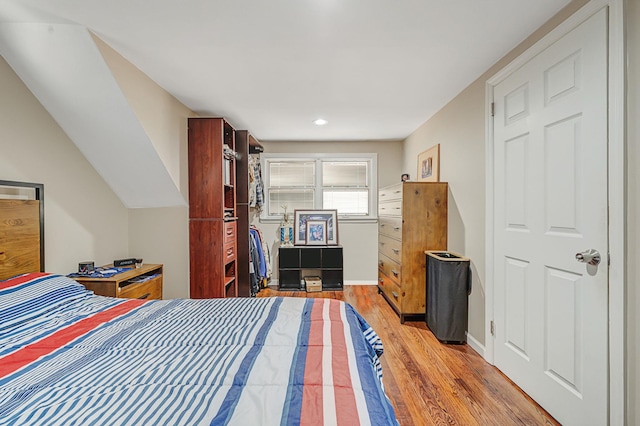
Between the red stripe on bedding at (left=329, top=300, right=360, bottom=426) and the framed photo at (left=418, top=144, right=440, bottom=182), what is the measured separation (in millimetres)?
2532

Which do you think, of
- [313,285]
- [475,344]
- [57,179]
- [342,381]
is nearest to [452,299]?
[475,344]

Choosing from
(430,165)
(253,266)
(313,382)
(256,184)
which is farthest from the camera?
(256,184)

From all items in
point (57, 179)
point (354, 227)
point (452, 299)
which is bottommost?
point (452, 299)

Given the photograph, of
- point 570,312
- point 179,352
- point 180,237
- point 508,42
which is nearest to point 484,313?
point 570,312

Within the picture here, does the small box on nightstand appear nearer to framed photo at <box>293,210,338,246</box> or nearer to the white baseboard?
framed photo at <box>293,210,338,246</box>

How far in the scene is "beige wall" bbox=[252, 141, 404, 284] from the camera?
495 cm

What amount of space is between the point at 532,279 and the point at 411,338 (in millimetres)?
1291

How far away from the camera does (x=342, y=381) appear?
995 millimetres

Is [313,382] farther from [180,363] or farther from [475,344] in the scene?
[475,344]

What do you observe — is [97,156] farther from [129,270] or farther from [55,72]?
[129,270]

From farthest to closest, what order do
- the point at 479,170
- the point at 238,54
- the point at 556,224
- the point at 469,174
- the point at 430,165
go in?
1. the point at 430,165
2. the point at 469,174
3. the point at 479,170
4. the point at 238,54
5. the point at 556,224

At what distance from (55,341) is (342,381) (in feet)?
4.28

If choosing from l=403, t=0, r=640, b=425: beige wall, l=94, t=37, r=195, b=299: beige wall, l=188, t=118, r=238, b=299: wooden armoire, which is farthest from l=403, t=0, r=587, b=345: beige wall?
l=94, t=37, r=195, b=299: beige wall

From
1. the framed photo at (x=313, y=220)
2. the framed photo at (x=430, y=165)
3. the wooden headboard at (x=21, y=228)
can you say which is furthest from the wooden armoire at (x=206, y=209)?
the framed photo at (x=430, y=165)
